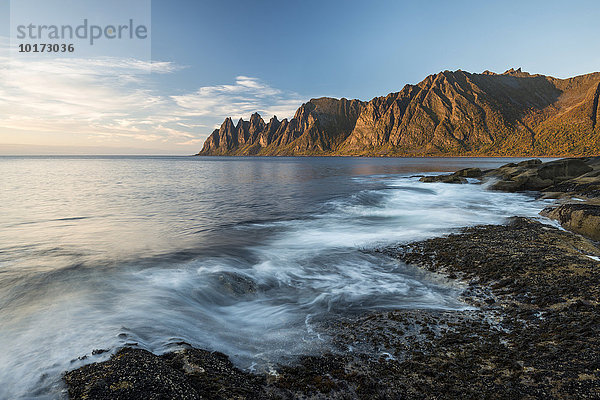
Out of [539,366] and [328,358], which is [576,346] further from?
[328,358]

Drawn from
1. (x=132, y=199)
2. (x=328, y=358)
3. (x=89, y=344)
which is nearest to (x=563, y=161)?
(x=328, y=358)

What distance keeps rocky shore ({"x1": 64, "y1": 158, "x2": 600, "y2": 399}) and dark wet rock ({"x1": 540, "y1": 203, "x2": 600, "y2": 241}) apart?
4335mm

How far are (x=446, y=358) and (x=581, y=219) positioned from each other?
42.1 feet

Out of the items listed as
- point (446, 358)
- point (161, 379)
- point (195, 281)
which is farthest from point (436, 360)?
point (195, 281)

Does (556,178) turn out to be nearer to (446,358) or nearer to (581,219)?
(581,219)

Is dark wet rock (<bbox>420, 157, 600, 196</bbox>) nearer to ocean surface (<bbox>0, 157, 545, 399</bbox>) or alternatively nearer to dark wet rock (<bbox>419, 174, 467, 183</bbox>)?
dark wet rock (<bbox>419, 174, 467, 183</bbox>)

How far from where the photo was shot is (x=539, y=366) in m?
4.58

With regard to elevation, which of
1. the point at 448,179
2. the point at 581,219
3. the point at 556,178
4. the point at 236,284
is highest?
the point at 556,178

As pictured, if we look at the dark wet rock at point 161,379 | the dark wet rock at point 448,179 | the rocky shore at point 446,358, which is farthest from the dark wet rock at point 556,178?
the dark wet rock at point 161,379

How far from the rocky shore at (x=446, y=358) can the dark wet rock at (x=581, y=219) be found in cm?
433

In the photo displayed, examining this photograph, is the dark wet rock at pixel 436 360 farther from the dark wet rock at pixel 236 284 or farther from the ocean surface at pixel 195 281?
the dark wet rock at pixel 236 284

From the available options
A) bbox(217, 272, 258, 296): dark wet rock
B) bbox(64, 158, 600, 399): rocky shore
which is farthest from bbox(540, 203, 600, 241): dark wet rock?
bbox(217, 272, 258, 296): dark wet rock

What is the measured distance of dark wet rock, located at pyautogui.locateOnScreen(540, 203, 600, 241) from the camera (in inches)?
474

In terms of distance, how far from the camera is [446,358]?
4.98m
